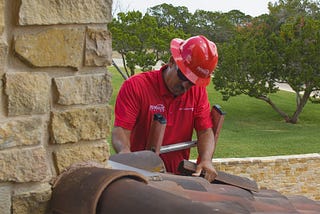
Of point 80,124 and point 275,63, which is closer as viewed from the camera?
point 80,124

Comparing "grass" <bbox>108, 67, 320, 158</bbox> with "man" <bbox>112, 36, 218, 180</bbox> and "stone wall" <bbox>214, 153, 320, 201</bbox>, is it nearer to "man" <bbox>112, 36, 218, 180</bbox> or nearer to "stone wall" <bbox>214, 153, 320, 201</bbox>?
"stone wall" <bbox>214, 153, 320, 201</bbox>

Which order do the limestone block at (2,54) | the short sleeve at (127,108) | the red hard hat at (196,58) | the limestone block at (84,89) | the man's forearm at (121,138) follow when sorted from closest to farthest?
the limestone block at (2,54)
the limestone block at (84,89)
the red hard hat at (196,58)
the man's forearm at (121,138)
the short sleeve at (127,108)

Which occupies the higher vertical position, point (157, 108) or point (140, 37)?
point (157, 108)

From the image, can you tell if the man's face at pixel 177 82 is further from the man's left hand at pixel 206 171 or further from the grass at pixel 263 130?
the grass at pixel 263 130

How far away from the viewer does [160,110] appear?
14.5 feet

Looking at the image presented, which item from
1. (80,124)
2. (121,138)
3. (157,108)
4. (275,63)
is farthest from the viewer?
(275,63)

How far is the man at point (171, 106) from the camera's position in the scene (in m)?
4.14

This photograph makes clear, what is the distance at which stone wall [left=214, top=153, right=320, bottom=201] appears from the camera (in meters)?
9.66

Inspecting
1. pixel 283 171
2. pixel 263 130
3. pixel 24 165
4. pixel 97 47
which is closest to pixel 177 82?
pixel 97 47

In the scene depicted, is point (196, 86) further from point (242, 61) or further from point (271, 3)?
point (271, 3)

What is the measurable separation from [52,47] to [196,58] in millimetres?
1840

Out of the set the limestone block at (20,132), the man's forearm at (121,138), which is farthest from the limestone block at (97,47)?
the man's forearm at (121,138)

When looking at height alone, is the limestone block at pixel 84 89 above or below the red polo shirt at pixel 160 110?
above

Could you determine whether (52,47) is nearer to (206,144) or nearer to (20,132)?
(20,132)
